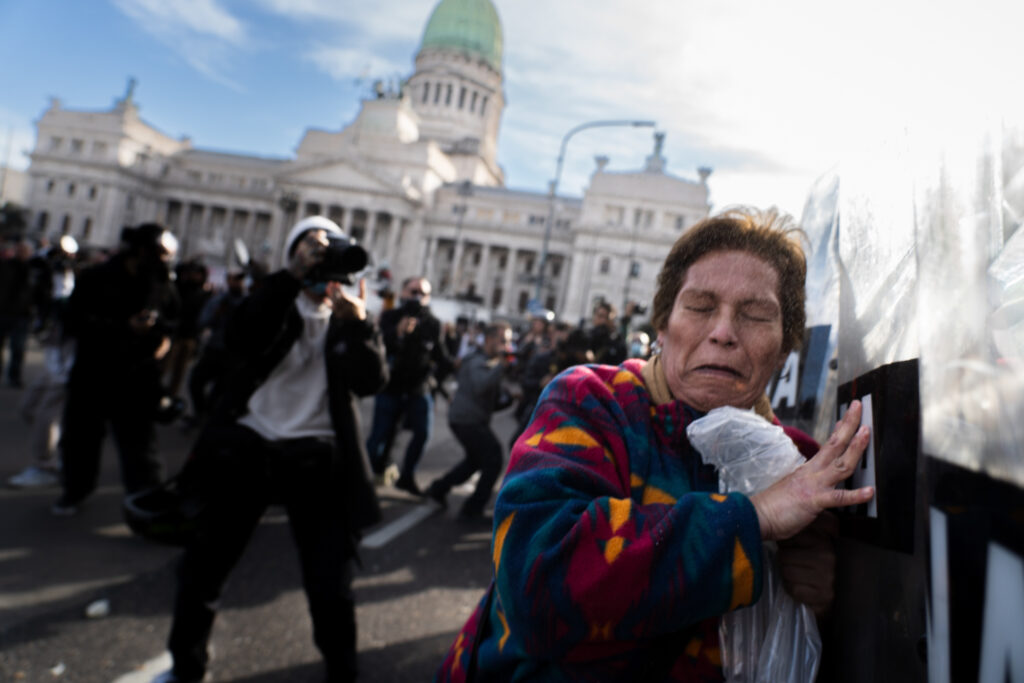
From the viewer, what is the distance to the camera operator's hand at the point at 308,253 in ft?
8.95

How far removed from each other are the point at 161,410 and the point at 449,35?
73.4 m

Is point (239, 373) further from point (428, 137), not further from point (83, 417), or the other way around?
point (428, 137)

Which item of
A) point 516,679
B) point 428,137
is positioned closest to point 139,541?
point 516,679

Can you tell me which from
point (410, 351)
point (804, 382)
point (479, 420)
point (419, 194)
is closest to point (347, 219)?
point (419, 194)

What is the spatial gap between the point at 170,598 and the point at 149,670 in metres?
0.76

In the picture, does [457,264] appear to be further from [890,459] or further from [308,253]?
[890,459]

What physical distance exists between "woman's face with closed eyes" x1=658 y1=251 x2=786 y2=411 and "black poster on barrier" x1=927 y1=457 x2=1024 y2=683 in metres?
0.48

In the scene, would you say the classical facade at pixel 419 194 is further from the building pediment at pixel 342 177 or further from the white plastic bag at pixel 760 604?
the white plastic bag at pixel 760 604

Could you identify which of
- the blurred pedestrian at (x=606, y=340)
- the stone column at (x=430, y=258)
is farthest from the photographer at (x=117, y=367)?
the stone column at (x=430, y=258)

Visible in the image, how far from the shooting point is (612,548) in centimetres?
98

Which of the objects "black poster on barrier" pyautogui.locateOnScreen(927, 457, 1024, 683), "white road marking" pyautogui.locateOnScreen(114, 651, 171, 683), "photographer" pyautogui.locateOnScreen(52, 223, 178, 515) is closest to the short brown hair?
"black poster on barrier" pyautogui.locateOnScreen(927, 457, 1024, 683)

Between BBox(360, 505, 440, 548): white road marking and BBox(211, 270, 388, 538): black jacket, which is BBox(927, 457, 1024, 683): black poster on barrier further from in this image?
BBox(360, 505, 440, 548): white road marking

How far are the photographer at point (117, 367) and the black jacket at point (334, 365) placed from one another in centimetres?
225

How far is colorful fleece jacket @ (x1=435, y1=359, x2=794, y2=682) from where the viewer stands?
0.97 metres
